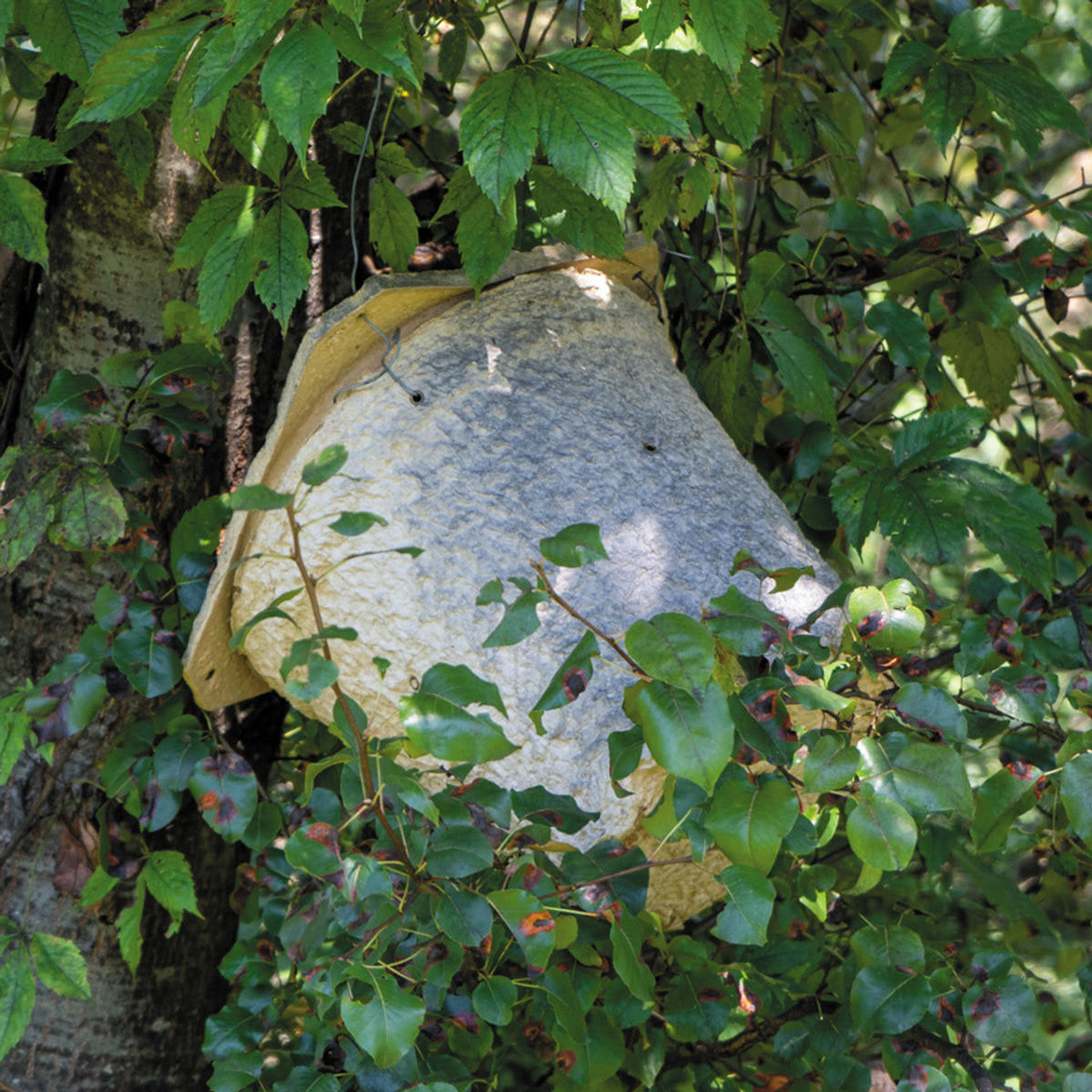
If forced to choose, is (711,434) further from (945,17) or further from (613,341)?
(945,17)

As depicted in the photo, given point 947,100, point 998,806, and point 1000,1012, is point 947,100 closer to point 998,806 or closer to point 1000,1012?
point 998,806

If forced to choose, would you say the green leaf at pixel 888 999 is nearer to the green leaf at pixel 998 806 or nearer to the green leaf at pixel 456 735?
the green leaf at pixel 998 806

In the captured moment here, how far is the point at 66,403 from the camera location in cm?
114

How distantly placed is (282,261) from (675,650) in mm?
585

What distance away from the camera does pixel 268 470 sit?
114 centimetres

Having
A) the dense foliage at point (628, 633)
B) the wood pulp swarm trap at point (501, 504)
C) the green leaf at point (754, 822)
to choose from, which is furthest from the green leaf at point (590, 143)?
the green leaf at point (754, 822)

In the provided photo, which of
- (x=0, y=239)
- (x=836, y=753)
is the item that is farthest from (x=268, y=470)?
(x=836, y=753)

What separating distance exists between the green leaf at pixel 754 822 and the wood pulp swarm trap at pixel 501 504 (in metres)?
0.18

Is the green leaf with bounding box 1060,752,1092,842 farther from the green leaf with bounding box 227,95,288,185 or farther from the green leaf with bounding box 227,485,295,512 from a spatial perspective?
the green leaf with bounding box 227,95,288,185

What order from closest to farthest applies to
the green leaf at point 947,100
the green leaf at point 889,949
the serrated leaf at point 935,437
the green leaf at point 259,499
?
the green leaf at point 259,499
the green leaf at point 889,949
the serrated leaf at point 935,437
the green leaf at point 947,100

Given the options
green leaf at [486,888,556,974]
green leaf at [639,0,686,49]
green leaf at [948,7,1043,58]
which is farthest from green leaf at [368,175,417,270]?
green leaf at [486,888,556,974]

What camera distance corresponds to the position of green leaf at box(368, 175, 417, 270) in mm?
1204

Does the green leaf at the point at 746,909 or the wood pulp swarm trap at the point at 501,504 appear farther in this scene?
the wood pulp swarm trap at the point at 501,504

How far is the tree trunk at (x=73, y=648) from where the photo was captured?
4.16 ft
